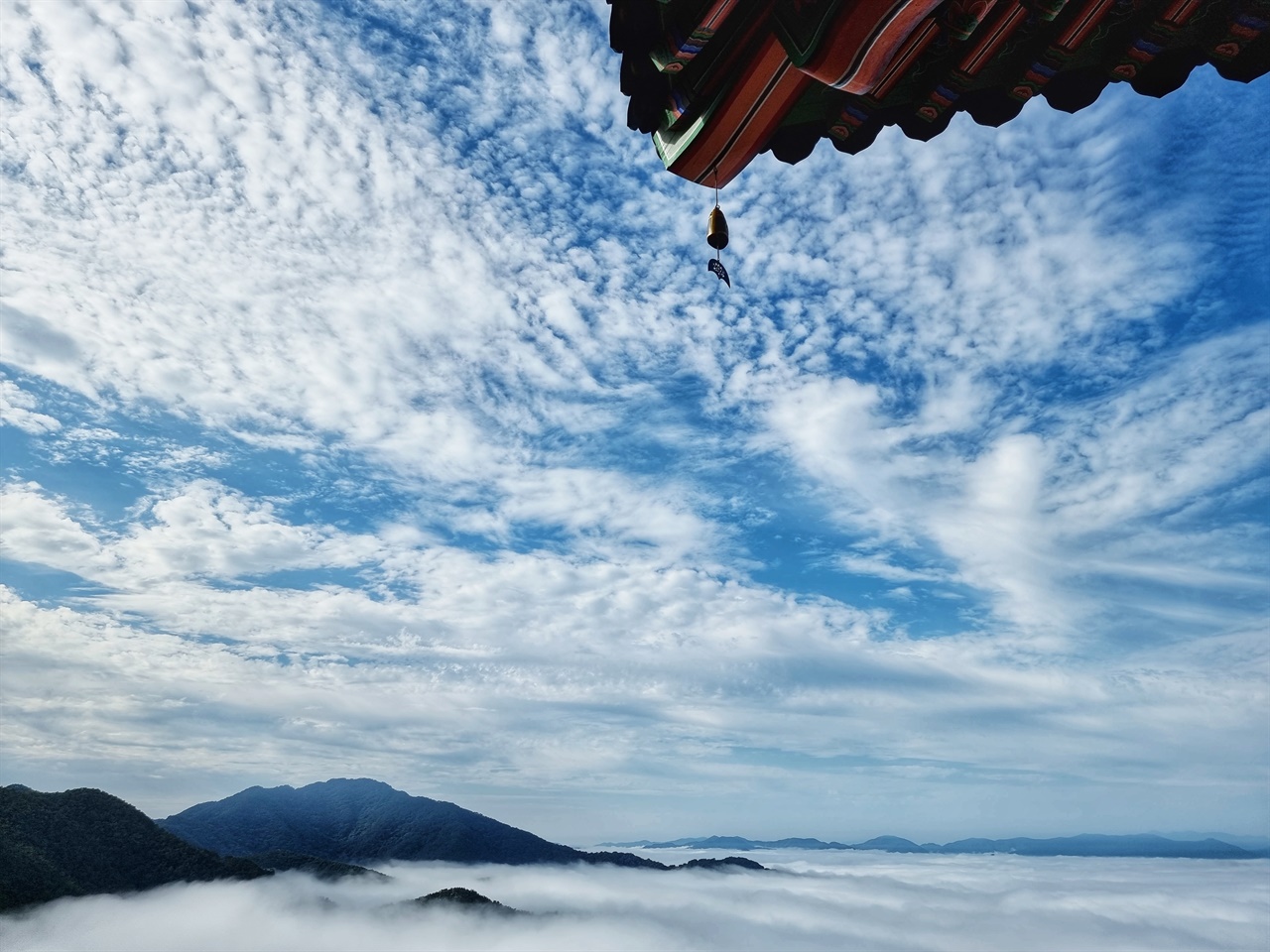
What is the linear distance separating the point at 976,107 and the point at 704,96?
86.0 inches

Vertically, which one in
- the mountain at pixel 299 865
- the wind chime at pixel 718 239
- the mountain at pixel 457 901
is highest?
Answer: the wind chime at pixel 718 239

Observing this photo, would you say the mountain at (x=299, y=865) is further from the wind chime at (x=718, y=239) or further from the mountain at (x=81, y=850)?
the wind chime at (x=718, y=239)

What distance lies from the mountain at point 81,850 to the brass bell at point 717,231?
506 feet

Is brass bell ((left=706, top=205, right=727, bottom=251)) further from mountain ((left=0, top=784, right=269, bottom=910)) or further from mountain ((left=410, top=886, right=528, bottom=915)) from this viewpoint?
mountain ((left=410, top=886, right=528, bottom=915))

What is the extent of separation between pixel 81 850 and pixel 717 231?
161 metres

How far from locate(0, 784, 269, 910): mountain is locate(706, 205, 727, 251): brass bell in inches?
6077

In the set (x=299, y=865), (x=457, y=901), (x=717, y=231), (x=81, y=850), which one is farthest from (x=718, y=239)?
(x=299, y=865)

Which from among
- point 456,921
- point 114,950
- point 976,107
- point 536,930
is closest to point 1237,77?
point 976,107

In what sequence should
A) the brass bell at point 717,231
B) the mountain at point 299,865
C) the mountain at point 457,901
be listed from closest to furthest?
the brass bell at point 717,231, the mountain at point 457,901, the mountain at point 299,865

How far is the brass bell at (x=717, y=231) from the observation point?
6145 millimetres

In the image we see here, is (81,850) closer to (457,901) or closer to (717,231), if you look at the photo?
(457,901)

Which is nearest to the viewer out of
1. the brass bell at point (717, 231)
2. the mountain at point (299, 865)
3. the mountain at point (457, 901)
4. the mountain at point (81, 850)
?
the brass bell at point (717, 231)

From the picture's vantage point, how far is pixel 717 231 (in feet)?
20.2

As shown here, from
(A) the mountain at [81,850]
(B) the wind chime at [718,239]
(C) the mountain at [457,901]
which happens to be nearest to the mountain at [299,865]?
(C) the mountain at [457,901]
